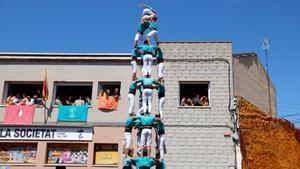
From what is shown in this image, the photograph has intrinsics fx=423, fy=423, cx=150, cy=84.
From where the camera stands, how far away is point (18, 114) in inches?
872

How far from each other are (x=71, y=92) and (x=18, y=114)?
3057mm

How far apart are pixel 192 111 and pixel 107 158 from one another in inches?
193

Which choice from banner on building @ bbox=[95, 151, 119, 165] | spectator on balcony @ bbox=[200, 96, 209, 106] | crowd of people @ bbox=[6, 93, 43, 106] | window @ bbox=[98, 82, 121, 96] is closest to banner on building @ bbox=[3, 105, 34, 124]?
crowd of people @ bbox=[6, 93, 43, 106]

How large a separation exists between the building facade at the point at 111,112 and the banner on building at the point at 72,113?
0.22m

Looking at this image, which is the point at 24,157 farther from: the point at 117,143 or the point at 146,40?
the point at 146,40

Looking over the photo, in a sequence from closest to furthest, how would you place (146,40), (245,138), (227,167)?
(146,40) < (227,167) < (245,138)

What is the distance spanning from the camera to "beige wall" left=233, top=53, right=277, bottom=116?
23172mm

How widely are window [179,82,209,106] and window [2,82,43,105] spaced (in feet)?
25.0

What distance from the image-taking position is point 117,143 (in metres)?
21.3

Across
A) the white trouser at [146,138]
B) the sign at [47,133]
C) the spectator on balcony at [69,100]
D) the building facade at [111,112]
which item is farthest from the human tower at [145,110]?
the spectator on balcony at [69,100]

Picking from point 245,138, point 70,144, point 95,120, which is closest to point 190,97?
point 245,138

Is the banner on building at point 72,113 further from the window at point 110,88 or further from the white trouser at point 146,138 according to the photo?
the white trouser at point 146,138

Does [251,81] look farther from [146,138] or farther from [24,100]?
[24,100]

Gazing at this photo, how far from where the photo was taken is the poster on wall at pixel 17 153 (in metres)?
21.7
